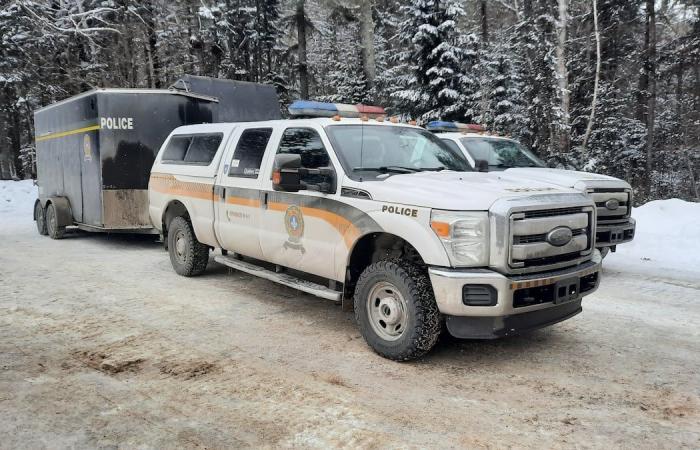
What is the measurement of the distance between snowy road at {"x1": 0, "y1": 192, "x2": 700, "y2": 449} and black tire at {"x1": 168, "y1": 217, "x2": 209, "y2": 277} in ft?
2.96

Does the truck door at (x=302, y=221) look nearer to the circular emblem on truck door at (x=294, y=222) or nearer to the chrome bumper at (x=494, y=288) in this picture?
the circular emblem on truck door at (x=294, y=222)

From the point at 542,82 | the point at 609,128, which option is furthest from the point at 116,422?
the point at 609,128

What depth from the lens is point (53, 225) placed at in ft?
38.5

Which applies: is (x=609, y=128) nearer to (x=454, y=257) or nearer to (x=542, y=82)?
(x=542, y=82)

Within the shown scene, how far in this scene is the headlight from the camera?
414cm

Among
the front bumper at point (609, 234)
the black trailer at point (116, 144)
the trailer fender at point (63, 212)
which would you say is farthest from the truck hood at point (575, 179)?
the trailer fender at point (63, 212)

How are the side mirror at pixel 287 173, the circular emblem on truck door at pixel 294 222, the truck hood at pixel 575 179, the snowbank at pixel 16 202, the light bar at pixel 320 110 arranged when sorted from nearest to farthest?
1. the side mirror at pixel 287 173
2. the circular emblem on truck door at pixel 294 222
3. the light bar at pixel 320 110
4. the truck hood at pixel 575 179
5. the snowbank at pixel 16 202

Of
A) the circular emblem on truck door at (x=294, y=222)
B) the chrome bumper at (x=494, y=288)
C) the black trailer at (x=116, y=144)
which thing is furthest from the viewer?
the black trailer at (x=116, y=144)

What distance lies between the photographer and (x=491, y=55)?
28.4 metres

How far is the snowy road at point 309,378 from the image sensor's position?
344cm

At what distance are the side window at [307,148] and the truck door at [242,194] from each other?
1.23 ft

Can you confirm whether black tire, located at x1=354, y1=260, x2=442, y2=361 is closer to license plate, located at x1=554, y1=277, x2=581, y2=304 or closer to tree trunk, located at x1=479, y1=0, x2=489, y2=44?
license plate, located at x1=554, y1=277, x2=581, y2=304

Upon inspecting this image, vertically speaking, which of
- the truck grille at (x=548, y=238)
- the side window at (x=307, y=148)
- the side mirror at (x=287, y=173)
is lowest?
the truck grille at (x=548, y=238)

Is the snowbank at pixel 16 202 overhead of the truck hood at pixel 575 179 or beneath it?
beneath
